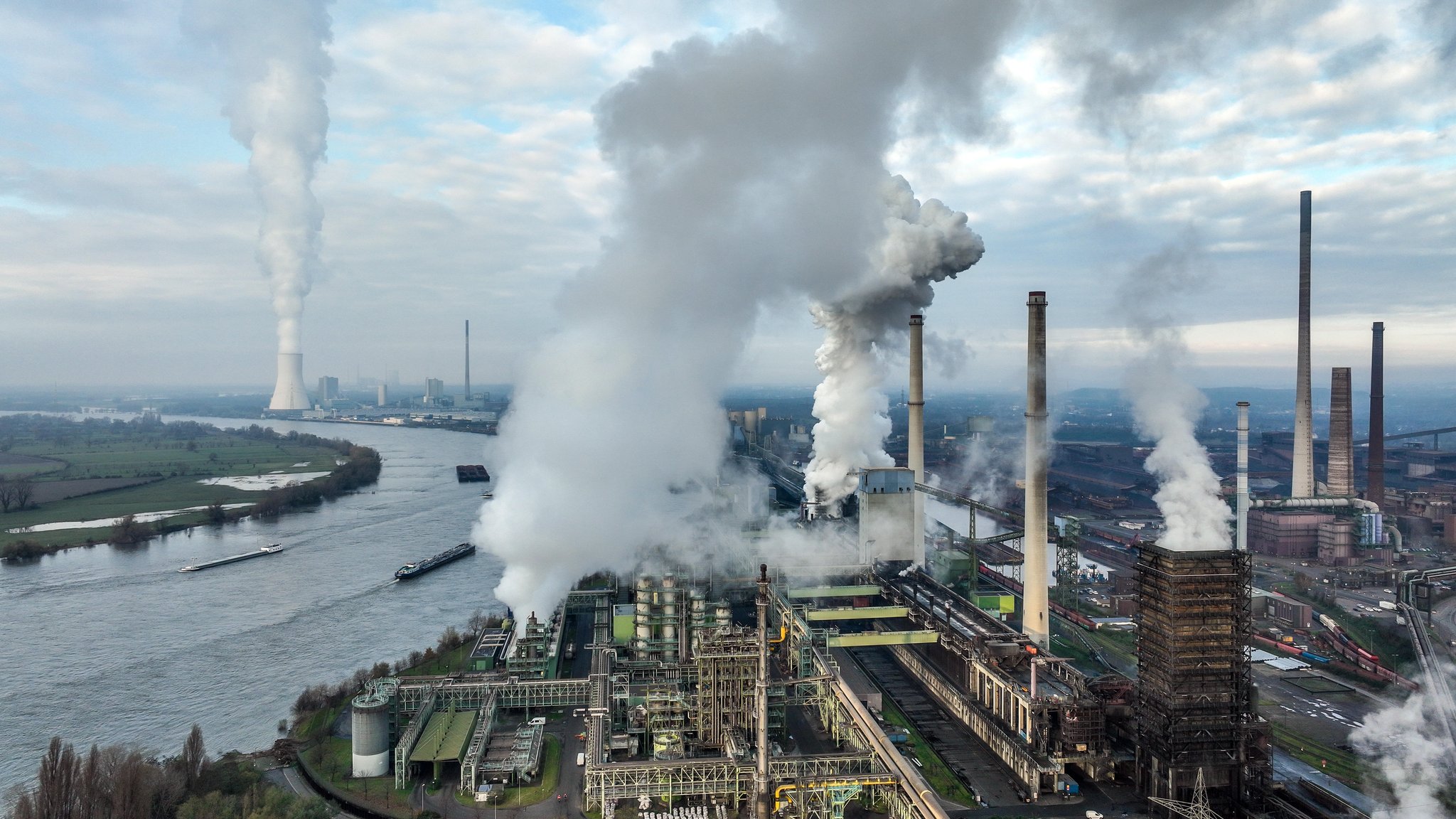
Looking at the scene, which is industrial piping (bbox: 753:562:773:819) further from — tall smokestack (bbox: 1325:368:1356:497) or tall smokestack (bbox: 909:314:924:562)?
tall smokestack (bbox: 1325:368:1356:497)

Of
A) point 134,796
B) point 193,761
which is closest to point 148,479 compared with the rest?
point 193,761

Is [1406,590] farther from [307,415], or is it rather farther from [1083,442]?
[307,415]

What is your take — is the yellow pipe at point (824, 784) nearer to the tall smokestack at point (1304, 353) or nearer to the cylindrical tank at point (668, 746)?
the cylindrical tank at point (668, 746)

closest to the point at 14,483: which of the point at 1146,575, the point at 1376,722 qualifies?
the point at 1146,575

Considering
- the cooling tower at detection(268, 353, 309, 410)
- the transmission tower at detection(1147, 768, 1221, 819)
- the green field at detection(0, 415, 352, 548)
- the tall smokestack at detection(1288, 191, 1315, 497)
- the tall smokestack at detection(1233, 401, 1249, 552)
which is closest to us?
the transmission tower at detection(1147, 768, 1221, 819)

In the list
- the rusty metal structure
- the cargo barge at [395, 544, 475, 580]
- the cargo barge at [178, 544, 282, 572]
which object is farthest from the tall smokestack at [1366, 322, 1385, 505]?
the cargo barge at [178, 544, 282, 572]

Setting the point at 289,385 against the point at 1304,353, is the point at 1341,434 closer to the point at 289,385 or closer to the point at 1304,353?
the point at 1304,353
